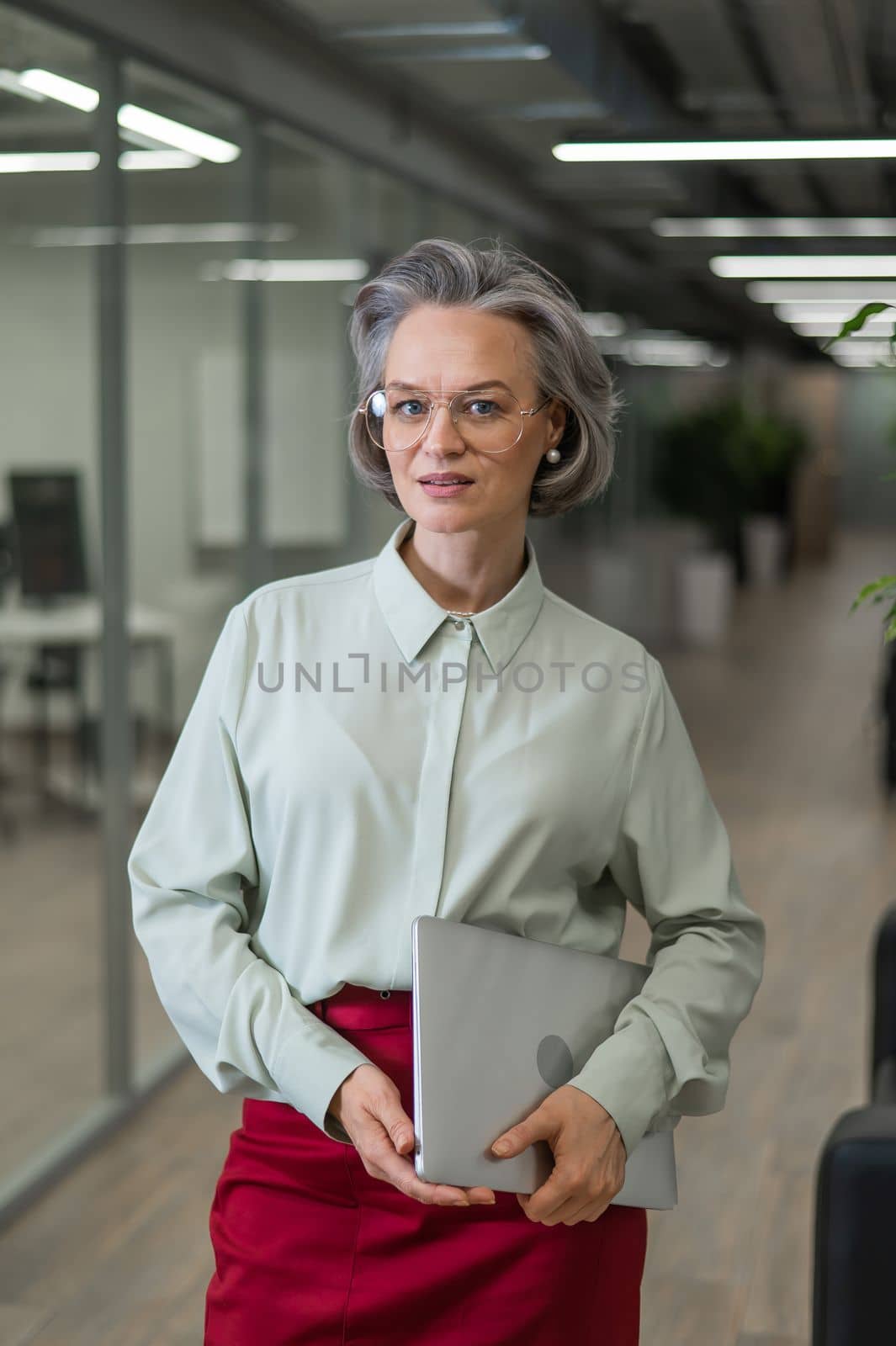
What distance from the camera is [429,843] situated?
1.45 metres

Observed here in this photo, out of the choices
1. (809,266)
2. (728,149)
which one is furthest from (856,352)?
(728,149)

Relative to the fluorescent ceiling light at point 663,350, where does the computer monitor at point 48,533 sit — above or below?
below

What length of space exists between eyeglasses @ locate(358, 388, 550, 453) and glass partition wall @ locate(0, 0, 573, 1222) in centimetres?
154

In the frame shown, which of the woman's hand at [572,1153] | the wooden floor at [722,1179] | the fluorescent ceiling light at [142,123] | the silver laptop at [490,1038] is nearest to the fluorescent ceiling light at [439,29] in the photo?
the fluorescent ceiling light at [142,123]

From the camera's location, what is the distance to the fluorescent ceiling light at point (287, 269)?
179 inches

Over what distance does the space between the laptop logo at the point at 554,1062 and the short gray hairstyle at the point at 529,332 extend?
539 millimetres

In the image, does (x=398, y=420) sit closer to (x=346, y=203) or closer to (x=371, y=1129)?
(x=371, y=1129)

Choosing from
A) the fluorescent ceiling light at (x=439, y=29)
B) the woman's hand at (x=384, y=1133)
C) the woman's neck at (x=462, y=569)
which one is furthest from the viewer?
the fluorescent ceiling light at (x=439, y=29)

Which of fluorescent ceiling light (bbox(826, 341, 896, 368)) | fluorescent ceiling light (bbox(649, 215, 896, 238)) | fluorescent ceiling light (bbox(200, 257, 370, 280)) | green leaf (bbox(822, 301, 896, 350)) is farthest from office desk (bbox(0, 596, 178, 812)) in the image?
fluorescent ceiling light (bbox(826, 341, 896, 368))

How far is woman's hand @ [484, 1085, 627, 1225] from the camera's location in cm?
137

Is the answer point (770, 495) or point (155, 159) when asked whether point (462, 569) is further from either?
point (770, 495)

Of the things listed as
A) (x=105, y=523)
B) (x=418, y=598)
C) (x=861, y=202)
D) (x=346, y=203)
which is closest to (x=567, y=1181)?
(x=418, y=598)

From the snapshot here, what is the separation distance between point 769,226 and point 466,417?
7014 mm

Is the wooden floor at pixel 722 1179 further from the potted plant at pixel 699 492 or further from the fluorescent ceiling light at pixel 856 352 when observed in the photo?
the fluorescent ceiling light at pixel 856 352
